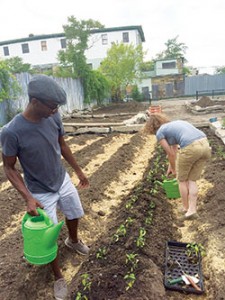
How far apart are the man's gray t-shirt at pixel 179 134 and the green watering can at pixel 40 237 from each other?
6.62ft

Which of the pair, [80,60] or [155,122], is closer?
[155,122]

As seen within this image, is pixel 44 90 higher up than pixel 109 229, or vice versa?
pixel 44 90

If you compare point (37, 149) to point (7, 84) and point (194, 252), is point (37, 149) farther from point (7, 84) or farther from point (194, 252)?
point (7, 84)

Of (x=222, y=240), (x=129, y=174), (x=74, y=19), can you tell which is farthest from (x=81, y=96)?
(x=222, y=240)

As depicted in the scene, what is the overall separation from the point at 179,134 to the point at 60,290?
2.29 m

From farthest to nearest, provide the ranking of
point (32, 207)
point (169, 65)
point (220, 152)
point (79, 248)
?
point (169, 65) → point (220, 152) → point (79, 248) → point (32, 207)

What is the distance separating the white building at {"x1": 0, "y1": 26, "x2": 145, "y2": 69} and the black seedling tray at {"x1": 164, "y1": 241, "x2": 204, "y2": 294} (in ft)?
131

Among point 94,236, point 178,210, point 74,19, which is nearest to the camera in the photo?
point 94,236

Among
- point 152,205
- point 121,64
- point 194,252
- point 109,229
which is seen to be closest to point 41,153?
point 109,229

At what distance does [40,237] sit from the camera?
233cm

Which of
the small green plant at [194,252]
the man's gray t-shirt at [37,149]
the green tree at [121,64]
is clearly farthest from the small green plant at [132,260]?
the green tree at [121,64]

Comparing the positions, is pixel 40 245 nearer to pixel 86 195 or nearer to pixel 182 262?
pixel 182 262

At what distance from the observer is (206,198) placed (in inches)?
180

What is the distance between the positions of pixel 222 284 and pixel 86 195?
9.70ft
